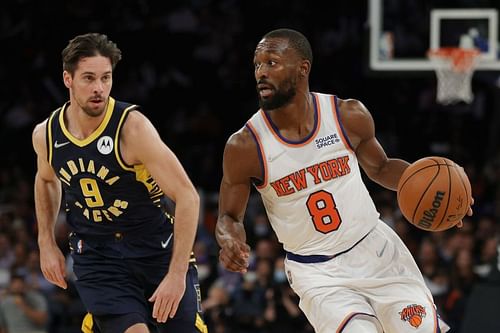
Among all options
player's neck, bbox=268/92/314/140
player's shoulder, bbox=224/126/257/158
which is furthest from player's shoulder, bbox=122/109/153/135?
player's neck, bbox=268/92/314/140

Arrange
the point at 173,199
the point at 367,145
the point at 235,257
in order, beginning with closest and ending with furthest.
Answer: the point at 235,257 < the point at 173,199 < the point at 367,145

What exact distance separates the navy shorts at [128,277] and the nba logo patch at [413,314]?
3.49 feet

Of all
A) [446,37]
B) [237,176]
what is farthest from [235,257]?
[446,37]

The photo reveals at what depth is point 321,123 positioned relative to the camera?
4883 millimetres

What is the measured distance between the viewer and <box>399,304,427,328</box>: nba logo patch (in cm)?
454

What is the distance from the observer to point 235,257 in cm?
442

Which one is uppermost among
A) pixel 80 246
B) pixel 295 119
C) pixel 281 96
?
pixel 281 96

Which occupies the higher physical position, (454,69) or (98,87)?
(98,87)

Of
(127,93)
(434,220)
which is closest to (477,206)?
(127,93)

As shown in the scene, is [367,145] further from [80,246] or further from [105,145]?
[80,246]

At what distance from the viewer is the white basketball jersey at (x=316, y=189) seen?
4.77 metres

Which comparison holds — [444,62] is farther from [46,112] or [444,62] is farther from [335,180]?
[46,112]

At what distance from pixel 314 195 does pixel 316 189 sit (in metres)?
0.03

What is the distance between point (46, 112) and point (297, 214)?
9724 millimetres
